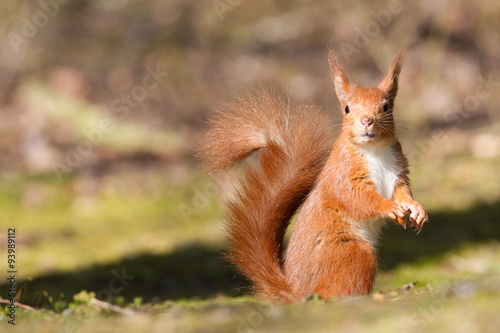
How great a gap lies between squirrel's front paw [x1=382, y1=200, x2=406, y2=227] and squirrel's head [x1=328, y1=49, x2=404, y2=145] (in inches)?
12.7

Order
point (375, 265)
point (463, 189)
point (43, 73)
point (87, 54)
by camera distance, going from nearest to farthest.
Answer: point (375, 265), point (463, 189), point (43, 73), point (87, 54)

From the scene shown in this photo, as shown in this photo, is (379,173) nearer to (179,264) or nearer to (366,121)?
(366,121)

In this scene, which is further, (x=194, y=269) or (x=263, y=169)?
(x=194, y=269)

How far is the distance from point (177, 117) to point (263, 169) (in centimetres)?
566

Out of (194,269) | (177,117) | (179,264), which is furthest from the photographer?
(177,117)

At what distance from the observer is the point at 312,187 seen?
3383 millimetres

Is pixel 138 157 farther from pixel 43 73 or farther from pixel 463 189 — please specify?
pixel 463 189

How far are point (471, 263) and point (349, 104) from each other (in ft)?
7.84

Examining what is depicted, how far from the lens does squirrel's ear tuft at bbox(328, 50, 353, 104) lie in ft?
10.6

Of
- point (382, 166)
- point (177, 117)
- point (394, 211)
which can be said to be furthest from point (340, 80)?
point (177, 117)

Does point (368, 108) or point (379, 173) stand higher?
point (368, 108)

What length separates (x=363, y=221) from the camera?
10.4ft

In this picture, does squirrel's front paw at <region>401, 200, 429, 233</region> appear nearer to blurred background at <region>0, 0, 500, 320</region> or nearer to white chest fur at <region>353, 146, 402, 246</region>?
white chest fur at <region>353, 146, 402, 246</region>

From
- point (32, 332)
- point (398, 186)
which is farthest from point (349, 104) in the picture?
point (32, 332)
